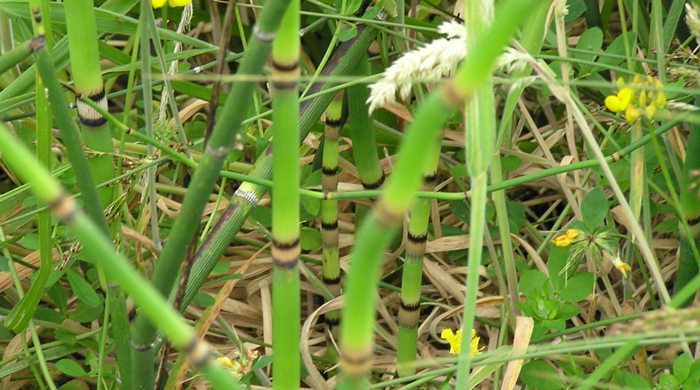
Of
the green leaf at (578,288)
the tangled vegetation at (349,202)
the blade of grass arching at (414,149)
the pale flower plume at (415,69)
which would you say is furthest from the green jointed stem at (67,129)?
the green leaf at (578,288)

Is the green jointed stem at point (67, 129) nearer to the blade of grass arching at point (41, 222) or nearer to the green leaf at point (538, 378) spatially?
the blade of grass arching at point (41, 222)

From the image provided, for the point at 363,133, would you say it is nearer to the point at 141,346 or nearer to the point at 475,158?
the point at 141,346

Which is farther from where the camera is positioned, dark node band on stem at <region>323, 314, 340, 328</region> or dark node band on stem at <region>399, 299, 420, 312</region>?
dark node band on stem at <region>323, 314, 340, 328</region>

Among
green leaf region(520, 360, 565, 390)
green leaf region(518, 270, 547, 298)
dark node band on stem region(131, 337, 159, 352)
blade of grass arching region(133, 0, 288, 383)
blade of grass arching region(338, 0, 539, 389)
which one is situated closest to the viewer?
blade of grass arching region(338, 0, 539, 389)

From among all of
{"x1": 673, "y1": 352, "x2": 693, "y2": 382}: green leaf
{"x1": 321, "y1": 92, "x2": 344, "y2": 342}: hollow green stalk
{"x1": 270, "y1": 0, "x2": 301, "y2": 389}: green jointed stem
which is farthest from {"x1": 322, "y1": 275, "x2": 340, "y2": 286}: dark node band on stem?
{"x1": 270, "y1": 0, "x2": 301, "y2": 389}: green jointed stem

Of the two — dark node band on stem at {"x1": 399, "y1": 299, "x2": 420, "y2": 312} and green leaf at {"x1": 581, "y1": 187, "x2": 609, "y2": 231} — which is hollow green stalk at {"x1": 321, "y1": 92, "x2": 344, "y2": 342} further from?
green leaf at {"x1": 581, "y1": 187, "x2": 609, "y2": 231}

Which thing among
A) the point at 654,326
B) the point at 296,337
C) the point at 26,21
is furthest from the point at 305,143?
the point at 654,326
